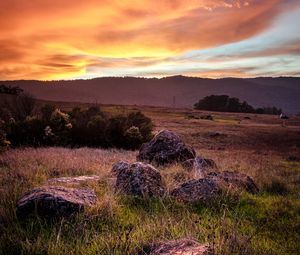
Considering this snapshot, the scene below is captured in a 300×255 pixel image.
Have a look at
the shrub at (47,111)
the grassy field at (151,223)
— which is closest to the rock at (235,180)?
the grassy field at (151,223)

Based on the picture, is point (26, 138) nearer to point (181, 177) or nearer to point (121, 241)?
point (181, 177)

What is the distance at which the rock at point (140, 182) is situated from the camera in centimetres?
960

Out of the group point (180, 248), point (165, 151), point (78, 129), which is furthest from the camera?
point (78, 129)

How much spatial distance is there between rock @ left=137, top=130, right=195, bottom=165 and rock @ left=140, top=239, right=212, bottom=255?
10.2 m

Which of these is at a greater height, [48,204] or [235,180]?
[48,204]

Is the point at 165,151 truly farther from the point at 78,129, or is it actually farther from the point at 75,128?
the point at 75,128

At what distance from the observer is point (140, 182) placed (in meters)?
9.76

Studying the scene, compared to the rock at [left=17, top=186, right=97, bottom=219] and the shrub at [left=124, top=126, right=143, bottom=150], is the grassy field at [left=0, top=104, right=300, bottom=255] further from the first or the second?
the shrub at [left=124, top=126, right=143, bottom=150]

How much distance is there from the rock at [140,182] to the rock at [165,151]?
5782 millimetres

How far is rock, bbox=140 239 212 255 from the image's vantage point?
5.33 meters

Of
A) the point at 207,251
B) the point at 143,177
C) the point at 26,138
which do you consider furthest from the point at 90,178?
the point at 26,138

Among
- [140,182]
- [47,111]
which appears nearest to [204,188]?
[140,182]

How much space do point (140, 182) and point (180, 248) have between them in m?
4.32

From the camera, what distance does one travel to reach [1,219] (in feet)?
24.7
